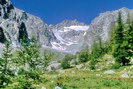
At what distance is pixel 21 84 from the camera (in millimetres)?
21906

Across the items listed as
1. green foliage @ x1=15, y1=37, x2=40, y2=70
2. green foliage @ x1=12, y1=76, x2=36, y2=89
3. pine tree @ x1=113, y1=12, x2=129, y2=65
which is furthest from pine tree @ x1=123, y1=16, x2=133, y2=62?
green foliage @ x1=12, y1=76, x2=36, y2=89

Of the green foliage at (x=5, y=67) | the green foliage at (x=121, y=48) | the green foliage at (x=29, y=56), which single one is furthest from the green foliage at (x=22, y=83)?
the green foliage at (x=121, y=48)

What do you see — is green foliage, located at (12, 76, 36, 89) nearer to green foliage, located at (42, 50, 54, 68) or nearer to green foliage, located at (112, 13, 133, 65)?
green foliage, located at (42, 50, 54, 68)

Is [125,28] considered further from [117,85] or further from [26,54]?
[26,54]

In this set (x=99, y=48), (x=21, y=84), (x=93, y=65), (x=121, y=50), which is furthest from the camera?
(x=99, y=48)

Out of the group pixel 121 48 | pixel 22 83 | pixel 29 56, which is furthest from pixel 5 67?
pixel 121 48

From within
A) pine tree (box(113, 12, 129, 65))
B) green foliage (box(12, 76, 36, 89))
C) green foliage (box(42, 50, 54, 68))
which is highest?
pine tree (box(113, 12, 129, 65))

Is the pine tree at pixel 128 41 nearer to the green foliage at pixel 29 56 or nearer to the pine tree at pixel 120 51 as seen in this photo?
the pine tree at pixel 120 51

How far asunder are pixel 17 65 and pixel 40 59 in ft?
5.13

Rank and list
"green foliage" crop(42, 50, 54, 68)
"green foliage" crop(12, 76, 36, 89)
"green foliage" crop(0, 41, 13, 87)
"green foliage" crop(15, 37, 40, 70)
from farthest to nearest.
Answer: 1. "green foliage" crop(0, 41, 13, 87)
2. "green foliage" crop(42, 50, 54, 68)
3. "green foliage" crop(15, 37, 40, 70)
4. "green foliage" crop(12, 76, 36, 89)

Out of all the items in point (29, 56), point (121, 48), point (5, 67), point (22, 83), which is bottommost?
point (22, 83)

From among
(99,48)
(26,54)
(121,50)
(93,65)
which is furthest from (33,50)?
(99,48)

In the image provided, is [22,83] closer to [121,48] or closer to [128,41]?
[121,48]

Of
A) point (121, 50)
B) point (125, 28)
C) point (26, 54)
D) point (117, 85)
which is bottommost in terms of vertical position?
point (117, 85)
